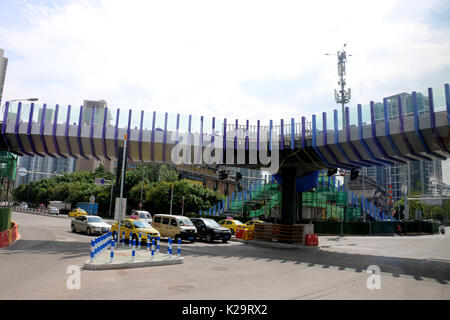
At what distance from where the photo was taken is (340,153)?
22.1 meters

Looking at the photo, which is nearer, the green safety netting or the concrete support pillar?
the concrete support pillar

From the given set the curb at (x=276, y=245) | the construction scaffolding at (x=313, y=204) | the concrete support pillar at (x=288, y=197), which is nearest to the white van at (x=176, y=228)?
the curb at (x=276, y=245)

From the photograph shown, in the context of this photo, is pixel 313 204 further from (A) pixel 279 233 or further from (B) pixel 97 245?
(B) pixel 97 245

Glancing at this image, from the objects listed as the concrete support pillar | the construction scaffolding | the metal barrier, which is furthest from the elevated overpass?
the construction scaffolding

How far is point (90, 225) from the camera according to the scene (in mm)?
25734

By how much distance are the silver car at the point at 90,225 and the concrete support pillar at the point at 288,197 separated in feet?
44.4

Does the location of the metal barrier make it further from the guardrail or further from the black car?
the guardrail

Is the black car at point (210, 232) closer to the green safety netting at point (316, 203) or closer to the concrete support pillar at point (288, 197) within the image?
the concrete support pillar at point (288, 197)

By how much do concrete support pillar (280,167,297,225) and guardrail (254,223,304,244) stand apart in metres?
0.53

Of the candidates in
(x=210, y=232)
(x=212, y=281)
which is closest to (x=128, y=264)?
(x=212, y=281)

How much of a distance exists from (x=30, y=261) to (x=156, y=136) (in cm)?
1138

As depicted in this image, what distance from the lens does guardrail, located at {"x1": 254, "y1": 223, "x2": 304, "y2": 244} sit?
2530cm
